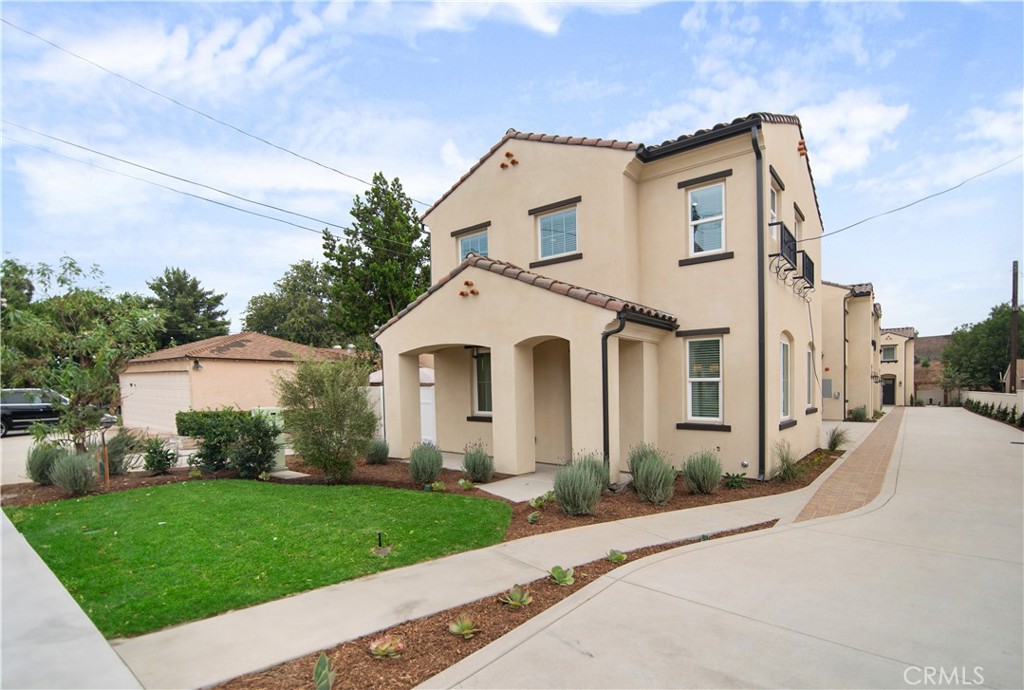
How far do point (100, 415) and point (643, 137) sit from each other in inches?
494

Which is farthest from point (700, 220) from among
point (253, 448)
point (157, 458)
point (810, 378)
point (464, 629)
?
point (157, 458)

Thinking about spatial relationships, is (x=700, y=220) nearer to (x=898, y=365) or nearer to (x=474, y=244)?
(x=474, y=244)

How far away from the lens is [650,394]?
984 centimetres

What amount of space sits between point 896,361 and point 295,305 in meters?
50.7

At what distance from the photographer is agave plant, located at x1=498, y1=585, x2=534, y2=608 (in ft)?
13.3

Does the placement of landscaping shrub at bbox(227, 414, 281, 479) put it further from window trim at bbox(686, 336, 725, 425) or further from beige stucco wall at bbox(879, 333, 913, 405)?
beige stucco wall at bbox(879, 333, 913, 405)

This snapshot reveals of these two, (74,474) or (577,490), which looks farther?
(74,474)

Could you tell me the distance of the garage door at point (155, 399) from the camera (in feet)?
63.9

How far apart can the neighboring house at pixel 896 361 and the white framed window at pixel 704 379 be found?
37378mm

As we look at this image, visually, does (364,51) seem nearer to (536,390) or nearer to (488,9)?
(488,9)

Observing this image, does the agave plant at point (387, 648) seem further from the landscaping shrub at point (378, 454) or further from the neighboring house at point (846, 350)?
the neighboring house at point (846, 350)

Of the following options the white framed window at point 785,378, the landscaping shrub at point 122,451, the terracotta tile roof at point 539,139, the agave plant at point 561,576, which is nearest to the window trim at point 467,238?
the terracotta tile roof at point 539,139

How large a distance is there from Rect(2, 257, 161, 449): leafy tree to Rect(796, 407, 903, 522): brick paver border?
490 inches

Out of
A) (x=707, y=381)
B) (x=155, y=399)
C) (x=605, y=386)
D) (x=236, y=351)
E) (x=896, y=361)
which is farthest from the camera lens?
(x=896, y=361)
